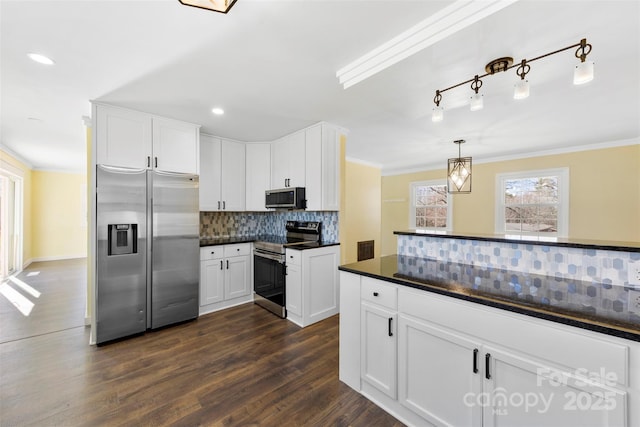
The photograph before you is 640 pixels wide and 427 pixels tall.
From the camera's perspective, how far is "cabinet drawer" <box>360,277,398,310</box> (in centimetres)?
167

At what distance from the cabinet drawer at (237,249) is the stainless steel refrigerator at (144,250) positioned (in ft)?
1.48

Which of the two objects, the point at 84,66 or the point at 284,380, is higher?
the point at 84,66

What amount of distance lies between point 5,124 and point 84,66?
2.64m

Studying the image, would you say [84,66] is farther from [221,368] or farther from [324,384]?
[324,384]

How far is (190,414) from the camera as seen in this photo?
1722 mm

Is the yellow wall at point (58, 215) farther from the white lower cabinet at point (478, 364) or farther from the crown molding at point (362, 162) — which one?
the white lower cabinet at point (478, 364)

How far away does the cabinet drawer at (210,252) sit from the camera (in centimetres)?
334

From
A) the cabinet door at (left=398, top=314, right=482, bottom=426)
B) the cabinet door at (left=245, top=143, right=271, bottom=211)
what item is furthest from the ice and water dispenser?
the cabinet door at (left=398, top=314, right=482, bottom=426)

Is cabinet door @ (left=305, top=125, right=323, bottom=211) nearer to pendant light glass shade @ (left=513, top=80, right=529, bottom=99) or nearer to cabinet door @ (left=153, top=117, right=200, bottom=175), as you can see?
cabinet door @ (left=153, top=117, right=200, bottom=175)

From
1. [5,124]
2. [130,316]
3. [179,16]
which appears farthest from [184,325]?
[5,124]

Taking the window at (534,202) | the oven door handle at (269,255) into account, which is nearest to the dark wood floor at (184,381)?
the oven door handle at (269,255)

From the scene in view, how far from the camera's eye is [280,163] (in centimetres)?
380

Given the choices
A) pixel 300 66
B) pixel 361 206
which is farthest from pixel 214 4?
pixel 361 206

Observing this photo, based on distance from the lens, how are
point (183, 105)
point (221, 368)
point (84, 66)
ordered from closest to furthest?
point (84, 66), point (221, 368), point (183, 105)
